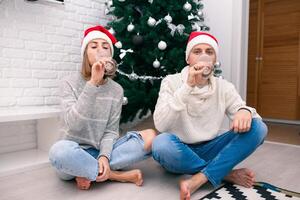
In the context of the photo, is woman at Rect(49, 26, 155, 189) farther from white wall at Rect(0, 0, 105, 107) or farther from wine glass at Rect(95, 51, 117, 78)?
white wall at Rect(0, 0, 105, 107)

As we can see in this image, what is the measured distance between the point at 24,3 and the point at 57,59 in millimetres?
418

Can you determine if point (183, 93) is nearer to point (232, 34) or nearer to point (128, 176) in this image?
point (128, 176)

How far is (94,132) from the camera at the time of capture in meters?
1.35

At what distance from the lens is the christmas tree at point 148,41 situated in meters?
1.97

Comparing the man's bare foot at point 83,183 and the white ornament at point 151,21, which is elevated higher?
the white ornament at point 151,21

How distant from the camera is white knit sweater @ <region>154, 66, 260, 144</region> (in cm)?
126

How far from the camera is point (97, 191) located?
1261 millimetres

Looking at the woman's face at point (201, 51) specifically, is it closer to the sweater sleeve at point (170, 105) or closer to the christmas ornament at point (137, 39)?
the sweater sleeve at point (170, 105)

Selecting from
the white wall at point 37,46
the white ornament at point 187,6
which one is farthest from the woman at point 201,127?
the white wall at point 37,46

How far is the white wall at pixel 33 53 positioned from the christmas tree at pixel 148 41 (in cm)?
32

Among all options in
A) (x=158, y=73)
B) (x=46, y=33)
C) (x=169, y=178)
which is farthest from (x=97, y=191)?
(x=46, y=33)

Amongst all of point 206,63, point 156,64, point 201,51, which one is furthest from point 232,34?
point 206,63

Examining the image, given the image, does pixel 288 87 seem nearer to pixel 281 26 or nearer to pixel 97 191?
pixel 281 26

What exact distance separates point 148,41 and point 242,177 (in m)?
1.12
